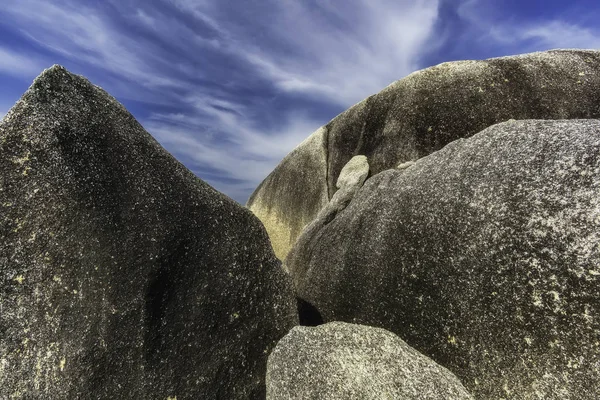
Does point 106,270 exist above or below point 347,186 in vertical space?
below

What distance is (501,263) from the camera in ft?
12.8

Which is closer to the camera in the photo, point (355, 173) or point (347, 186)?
point (347, 186)

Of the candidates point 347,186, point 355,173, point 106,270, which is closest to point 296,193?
point 355,173

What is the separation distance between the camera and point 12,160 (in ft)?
13.5

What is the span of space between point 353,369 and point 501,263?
1753 mm

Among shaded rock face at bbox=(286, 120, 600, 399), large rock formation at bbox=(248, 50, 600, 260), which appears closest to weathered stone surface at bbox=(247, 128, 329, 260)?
large rock formation at bbox=(248, 50, 600, 260)

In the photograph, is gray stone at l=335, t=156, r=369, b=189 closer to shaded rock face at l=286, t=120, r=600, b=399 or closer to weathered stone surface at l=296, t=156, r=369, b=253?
weathered stone surface at l=296, t=156, r=369, b=253

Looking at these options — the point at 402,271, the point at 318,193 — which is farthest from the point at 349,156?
the point at 402,271

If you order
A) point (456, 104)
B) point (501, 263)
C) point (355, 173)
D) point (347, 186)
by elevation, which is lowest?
point (501, 263)

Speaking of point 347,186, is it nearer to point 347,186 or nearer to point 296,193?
point 347,186

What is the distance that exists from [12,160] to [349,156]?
8.97 m

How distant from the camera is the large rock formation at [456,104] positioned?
27.6 ft

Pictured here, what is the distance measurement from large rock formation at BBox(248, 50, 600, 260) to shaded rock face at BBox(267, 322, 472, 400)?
6336 millimetres

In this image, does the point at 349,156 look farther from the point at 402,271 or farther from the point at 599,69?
the point at 402,271
